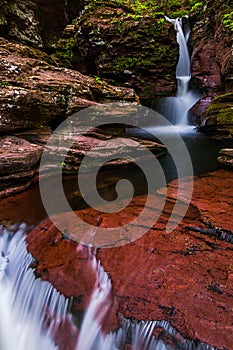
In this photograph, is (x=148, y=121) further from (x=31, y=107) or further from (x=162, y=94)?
(x=31, y=107)

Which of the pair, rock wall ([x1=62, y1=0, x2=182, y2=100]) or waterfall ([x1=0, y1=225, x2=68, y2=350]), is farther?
rock wall ([x1=62, y1=0, x2=182, y2=100])

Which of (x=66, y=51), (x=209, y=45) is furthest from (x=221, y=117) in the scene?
(x=66, y=51)

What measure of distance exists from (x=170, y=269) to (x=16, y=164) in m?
3.33

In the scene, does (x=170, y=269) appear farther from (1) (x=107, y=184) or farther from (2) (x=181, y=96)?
(2) (x=181, y=96)

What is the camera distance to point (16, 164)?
4512 millimetres

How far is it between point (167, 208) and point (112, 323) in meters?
1.95

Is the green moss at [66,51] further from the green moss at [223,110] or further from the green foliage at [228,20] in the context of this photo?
the green moss at [223,110]

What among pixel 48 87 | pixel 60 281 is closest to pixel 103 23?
pixel 48 87

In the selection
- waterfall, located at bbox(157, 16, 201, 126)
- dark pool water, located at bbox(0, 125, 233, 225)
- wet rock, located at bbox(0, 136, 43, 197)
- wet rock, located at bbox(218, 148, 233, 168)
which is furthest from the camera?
waterfall, located at bbox(157, 16, 201, 126)

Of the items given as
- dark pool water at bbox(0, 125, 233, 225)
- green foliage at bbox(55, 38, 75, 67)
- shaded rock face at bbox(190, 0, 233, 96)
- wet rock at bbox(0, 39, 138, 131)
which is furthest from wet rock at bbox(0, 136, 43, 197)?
shaded rock face at bbox(190, 0, 233, 96)

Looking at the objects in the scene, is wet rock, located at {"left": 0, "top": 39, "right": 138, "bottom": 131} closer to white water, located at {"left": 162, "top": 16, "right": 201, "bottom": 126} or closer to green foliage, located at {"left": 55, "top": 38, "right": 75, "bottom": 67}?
green foliage, located at {"left": 55, "top": 38, "right": 75, "bottom": 67}

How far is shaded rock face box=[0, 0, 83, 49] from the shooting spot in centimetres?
694

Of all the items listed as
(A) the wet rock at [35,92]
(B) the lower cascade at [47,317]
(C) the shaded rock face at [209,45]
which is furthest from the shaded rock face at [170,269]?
(C) the shaded rock face at [209,45]

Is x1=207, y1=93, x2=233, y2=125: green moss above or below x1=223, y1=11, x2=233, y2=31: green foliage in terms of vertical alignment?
below
